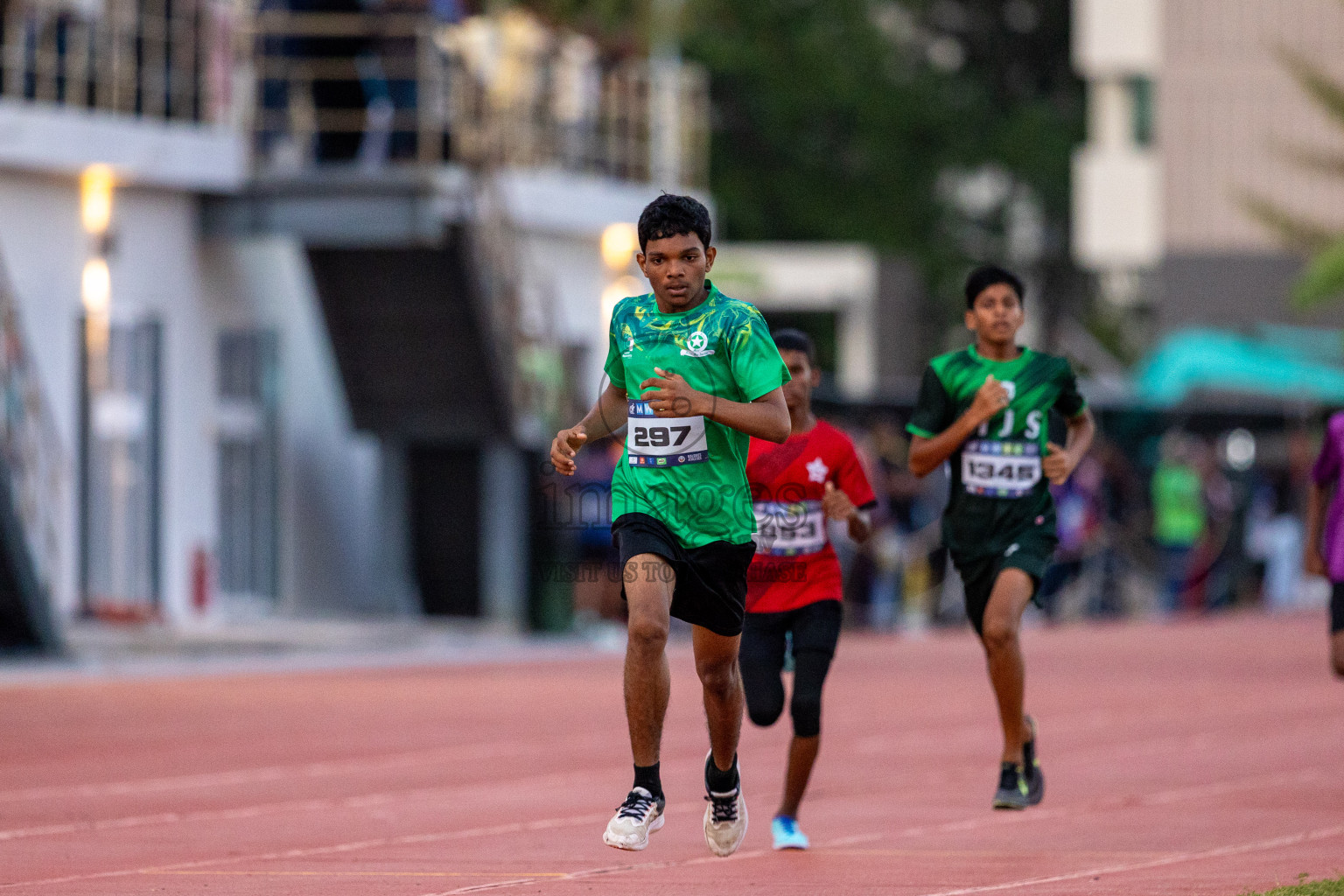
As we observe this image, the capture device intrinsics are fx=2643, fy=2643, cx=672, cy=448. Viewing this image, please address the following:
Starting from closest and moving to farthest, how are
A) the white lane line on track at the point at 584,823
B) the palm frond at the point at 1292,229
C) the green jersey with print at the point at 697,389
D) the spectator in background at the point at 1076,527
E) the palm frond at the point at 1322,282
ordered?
the green jersey with print at the point at 697,389 < the white lane line on track at the point at 584,823 < the spectator in background at the point at 1076,527 < the palm frond at the point at 1322,282 < the palm frond at the point at 1292,229

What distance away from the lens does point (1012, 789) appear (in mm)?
9844

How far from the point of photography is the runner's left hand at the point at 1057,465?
1002 cm

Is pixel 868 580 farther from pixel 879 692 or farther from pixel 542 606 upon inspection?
pixel 879 692

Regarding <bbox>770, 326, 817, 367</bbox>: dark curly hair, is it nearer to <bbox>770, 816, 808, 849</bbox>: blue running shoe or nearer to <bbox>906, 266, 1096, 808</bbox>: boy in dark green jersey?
<bbox>906, 266, 1096, 808</bbox>: boy in dark green jersey

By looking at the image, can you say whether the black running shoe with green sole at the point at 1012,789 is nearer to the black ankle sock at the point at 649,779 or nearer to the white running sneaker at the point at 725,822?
the white running sneaker at the point at 725,822

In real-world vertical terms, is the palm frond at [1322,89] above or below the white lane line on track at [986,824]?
above

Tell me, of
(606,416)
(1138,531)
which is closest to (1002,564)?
(606,416)

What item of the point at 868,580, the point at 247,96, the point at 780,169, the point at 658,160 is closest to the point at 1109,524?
the point at 868,580

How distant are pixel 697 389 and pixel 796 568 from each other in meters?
1.80

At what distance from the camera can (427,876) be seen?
8.62 metres

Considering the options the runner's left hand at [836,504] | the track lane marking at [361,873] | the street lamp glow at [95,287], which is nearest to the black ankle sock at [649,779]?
the track lane marking at [361,873]

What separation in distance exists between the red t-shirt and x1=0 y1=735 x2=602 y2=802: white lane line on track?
11.6 ft

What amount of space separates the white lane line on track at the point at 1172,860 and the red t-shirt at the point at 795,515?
1.54m

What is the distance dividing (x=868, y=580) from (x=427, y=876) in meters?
19.0
